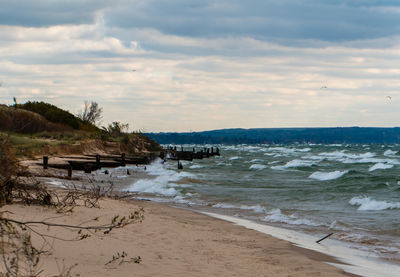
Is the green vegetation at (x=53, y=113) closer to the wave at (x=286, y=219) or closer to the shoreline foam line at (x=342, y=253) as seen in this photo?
the wave at (x=286, y=219)

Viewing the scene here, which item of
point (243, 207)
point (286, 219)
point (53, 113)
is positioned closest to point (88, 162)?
point (243, 207)

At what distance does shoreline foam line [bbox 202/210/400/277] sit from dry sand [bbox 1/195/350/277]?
0.36m

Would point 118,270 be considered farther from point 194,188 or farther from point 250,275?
point 194,188

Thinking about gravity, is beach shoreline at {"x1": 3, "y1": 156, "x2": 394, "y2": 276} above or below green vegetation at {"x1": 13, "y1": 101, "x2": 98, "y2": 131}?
below

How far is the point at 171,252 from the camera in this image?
845cm

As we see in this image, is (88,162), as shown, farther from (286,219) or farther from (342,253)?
(342,253)

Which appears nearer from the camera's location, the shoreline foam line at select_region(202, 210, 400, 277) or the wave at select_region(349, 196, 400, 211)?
the shoreline foam line at select_region(202, 210, 400, 277)

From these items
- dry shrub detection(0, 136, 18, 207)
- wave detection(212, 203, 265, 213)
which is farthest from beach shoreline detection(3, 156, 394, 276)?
wave detection(212, 203, 265, 213)

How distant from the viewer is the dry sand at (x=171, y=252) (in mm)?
6836

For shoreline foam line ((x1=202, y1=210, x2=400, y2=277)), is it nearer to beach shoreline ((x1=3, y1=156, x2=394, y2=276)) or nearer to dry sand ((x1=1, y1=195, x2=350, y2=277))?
beach shoreline ((x1=3, y1=156, x2=394, y2=276))

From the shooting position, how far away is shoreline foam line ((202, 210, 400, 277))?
844 cm

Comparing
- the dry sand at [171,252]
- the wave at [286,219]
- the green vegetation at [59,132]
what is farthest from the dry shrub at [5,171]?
the green vegetation at [59,132]

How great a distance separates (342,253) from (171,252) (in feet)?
13.1

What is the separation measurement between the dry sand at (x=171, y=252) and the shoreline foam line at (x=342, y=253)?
1.18ft
